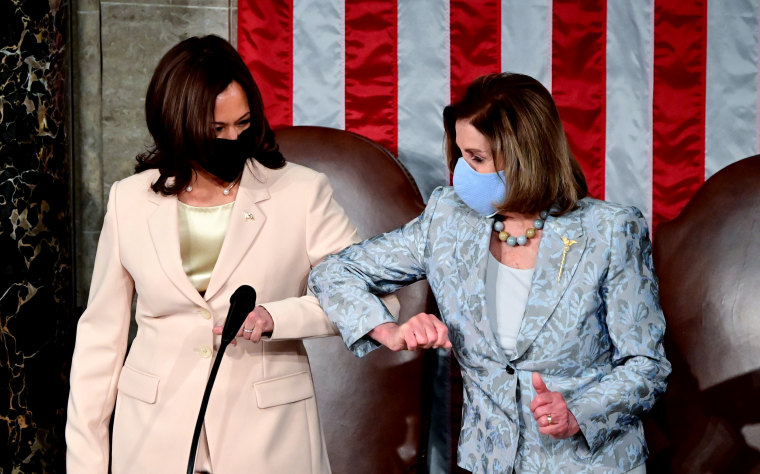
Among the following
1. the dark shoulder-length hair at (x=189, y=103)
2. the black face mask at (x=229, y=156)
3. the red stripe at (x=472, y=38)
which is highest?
the red stripe at (x=472, y=38)

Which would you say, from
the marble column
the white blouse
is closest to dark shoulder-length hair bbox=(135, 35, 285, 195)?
the white blouse

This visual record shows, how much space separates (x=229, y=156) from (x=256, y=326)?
37 cm

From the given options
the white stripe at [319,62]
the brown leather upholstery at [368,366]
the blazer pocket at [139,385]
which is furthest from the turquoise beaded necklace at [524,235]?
the white stripe at [319,62]

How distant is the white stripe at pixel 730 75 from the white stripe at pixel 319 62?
50.8 inches

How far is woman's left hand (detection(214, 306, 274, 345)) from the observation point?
66.8 inches

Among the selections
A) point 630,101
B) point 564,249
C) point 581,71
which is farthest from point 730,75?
point 564,249

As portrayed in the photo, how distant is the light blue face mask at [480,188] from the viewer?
1.87 meters

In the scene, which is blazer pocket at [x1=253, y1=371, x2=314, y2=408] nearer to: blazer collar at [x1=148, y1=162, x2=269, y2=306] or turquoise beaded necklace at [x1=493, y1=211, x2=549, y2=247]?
blazer collar at [x1=148, y1=162, x2=269, y2=306]

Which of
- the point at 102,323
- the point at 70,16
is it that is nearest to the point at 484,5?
the point at 70,16

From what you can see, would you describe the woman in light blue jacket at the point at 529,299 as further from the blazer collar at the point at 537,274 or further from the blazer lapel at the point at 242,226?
the blazer lapel at the point at 242,226

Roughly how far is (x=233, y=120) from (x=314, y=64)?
1.38 meters

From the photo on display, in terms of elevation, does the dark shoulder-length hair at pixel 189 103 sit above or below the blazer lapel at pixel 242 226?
above

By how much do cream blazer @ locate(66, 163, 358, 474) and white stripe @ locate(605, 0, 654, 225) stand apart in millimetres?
1588

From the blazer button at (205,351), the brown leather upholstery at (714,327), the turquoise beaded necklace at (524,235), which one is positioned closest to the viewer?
the blazer button at (205,351)
